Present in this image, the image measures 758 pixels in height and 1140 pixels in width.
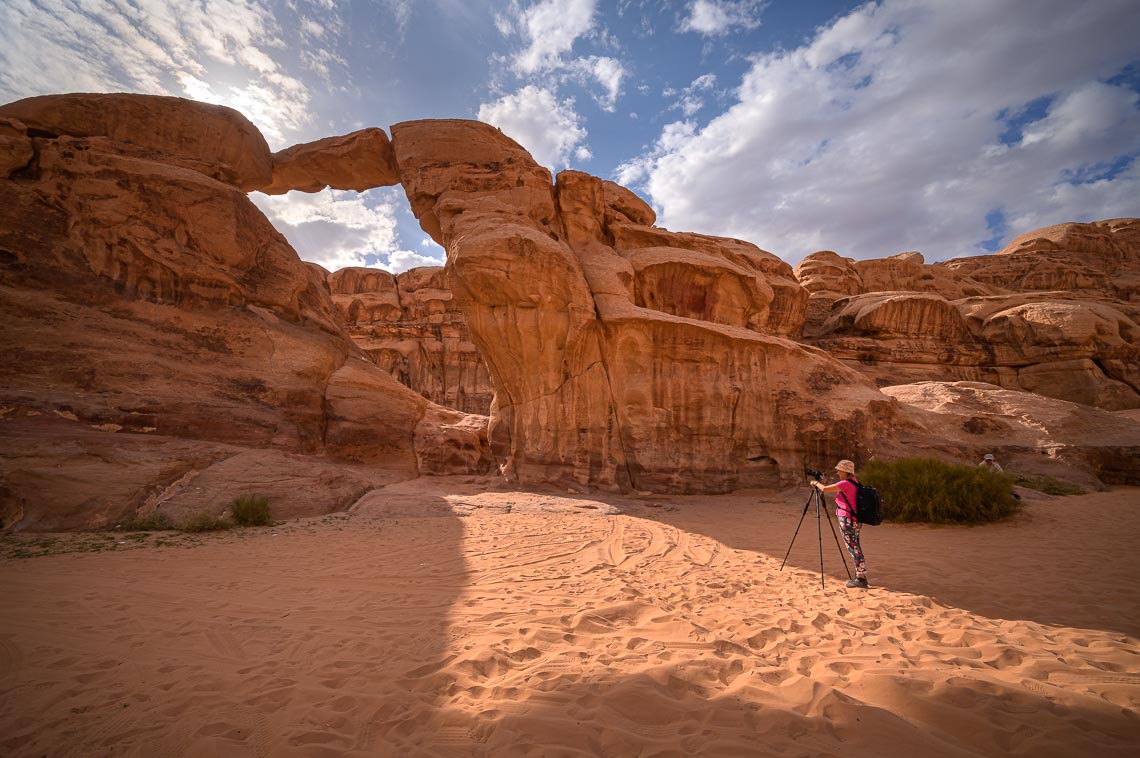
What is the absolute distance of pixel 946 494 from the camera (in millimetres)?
9078

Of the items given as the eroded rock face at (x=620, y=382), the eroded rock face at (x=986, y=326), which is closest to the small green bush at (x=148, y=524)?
the eroded rock face at (x=620, y=382)

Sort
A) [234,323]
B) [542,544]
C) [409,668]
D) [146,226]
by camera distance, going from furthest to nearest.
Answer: [234,323], [146,226], [542,544], [409,668]

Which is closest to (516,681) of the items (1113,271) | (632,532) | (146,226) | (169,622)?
(169,622)

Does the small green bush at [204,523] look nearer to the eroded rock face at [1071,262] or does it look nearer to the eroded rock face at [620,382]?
the eroded rock face at [620,382]

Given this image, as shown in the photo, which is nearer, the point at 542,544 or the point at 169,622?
the point at 169,622

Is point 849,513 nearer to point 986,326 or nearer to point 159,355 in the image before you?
point 159,355

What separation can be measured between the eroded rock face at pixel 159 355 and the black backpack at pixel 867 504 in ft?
33.5

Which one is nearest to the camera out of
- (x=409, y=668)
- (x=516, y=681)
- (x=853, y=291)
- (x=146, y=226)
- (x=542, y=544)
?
(x=516, y=681)

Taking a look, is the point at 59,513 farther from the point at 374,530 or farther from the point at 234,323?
the point at 234,323

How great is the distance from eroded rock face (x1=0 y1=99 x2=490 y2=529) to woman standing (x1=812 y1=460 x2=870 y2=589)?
32.9ft

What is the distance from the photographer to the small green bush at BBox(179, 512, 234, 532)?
306 inches

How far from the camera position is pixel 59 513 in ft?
24.2

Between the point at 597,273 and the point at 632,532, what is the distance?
8312 millimetres

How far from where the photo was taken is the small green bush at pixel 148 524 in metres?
7.60
